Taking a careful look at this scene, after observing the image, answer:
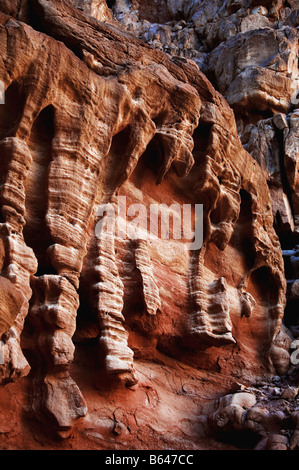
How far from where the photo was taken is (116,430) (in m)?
Answer: 8.38

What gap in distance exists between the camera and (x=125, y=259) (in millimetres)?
10266

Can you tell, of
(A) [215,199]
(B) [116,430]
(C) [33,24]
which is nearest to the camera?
(B) [116,430]

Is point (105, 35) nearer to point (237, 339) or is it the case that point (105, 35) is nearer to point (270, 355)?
point (237, 339)

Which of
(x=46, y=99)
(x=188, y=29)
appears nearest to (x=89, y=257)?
(x=46, y=99)

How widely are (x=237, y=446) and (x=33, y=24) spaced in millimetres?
9339

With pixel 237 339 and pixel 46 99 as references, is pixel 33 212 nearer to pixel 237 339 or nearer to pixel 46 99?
pixel 46 99

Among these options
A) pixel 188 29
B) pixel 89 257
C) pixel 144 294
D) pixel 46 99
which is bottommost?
pixel 144 294

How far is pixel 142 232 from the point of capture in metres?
11.1

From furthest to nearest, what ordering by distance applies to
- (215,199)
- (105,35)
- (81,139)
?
(215,199), (105,35), (81,139)

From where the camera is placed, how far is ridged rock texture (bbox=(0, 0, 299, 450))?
8.04 m

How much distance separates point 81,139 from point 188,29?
85.2 feet

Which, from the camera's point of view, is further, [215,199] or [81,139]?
[215,199]

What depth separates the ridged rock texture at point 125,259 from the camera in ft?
26.4

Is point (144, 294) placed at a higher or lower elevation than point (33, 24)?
lower
